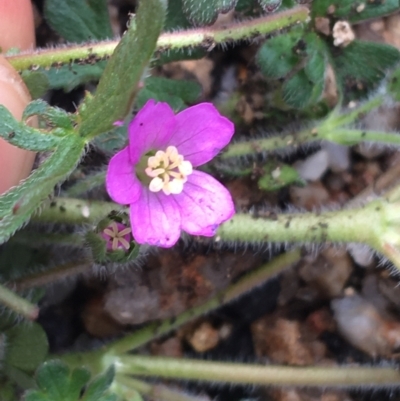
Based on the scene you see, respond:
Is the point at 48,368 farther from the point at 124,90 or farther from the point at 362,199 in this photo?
the point at 362,199

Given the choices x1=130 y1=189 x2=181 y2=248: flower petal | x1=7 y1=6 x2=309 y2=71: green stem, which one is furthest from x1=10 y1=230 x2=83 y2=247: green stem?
x1=7 y1=6 x2=309 y2=71: green stem

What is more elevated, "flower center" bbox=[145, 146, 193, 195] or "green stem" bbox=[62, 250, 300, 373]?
"flower center" bbox=[145, 146, 193, 195]

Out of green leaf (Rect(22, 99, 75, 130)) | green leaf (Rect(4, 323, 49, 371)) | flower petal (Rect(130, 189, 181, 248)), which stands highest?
green leaf (Rect(22, 99, 75, 130))

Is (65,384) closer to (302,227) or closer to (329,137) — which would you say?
(302,227)

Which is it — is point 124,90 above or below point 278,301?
above

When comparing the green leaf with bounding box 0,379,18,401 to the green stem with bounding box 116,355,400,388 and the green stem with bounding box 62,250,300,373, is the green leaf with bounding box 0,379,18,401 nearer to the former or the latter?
the green stem with bounding box 62,250,300,373

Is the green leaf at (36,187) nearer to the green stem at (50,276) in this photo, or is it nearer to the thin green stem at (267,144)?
the green stem at (50,276)

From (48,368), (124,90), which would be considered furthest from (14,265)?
(124,90)
